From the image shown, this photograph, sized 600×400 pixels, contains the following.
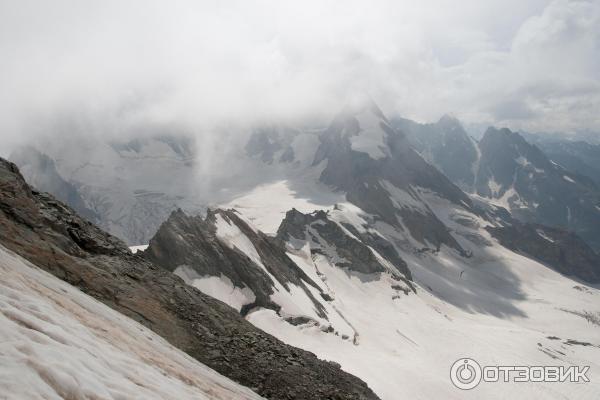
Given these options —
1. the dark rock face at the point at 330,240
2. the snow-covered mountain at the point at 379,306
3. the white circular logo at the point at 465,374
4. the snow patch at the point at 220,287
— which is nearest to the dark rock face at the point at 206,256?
the snow-covered mountain at the point at 379,306

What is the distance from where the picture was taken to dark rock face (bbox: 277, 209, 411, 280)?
10462 centimetres

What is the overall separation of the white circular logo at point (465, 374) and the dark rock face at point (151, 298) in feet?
118

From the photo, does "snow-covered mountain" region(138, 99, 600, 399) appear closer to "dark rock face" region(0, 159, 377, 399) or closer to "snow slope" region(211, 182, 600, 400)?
"snow slope" region(211, 182, 600, 400)

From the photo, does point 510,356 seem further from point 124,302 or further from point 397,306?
point 124,302

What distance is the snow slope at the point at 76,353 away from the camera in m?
7.79

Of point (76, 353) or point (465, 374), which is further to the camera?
point (465, 374)

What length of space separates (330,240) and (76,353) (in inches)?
4149

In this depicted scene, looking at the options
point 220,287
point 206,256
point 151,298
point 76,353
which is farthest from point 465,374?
point 76,353

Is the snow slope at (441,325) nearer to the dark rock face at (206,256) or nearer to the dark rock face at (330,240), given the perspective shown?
the dark rock face at (330,240)

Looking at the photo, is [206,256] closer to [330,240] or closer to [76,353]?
[76,353]

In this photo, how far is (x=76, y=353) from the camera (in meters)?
9.45

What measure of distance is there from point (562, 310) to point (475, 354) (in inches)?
3885

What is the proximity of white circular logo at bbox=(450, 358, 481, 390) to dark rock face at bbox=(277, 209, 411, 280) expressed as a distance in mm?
39117

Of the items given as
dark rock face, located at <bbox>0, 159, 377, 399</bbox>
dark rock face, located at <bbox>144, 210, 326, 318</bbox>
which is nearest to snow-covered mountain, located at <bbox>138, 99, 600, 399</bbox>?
dark rock face, located at <bbox>144, 210, 326, 318</bbox>
